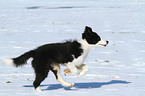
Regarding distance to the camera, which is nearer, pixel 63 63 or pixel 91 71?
pixel 63 63

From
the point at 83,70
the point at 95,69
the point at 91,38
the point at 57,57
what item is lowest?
the point at 95,69

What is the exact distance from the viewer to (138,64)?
1258cm

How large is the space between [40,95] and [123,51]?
8826 millimetres

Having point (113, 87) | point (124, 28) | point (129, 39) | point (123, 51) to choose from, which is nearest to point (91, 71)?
point (113, 87)

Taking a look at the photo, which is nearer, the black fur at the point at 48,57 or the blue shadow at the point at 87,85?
the black fur at the point at 48,57

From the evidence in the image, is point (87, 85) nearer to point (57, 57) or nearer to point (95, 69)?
point (57, 57)

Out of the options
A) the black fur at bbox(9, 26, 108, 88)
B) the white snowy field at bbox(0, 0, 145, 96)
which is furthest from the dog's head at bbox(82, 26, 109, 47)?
the white snowy field at bbox(0, 0, 145, 96)

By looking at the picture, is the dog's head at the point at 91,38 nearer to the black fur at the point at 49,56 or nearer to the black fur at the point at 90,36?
the black fur at the point at 90,36

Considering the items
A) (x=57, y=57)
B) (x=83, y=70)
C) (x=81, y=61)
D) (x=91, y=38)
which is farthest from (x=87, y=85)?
(x=57, y=57)

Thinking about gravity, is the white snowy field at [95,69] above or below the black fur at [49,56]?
below

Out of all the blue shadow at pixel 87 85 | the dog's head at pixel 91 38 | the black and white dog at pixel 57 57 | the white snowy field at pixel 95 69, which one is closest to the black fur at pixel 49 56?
the black and white dog at pixel 57 57

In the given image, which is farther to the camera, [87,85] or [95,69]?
[95,69]

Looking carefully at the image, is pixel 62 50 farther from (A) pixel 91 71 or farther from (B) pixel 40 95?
(A) pixel 91 71

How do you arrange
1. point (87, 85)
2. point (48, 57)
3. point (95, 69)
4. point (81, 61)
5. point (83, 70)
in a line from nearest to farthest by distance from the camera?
1. point (48, 57)
2. point (81, 61)
3. point (83, 70)
4. point (87, 85)
5. point (95, 69)
